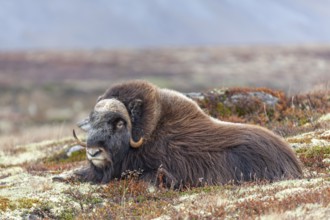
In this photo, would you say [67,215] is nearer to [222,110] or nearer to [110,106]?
[110,106]

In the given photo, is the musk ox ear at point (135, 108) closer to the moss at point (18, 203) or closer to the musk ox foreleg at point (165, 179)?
the musk ox foreleg at point (165, 179)

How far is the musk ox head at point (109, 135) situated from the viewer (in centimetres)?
778

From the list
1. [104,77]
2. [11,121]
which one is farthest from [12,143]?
[104,77]

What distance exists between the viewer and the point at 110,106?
26.1 feet

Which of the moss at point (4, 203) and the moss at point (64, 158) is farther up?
the moss at point (4, 203)

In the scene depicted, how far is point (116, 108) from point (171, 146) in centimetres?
85

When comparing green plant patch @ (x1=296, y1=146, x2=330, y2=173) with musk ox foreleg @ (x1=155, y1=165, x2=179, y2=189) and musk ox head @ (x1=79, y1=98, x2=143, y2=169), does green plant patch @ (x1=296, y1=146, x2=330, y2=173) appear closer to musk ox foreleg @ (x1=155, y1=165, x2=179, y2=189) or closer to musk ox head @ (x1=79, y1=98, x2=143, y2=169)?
musk ox foreleg @ (x1=155, y1=165, x2=179, y2=189)

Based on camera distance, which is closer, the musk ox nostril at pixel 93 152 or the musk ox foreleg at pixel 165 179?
the musk ox foreleg at pixel 165 179

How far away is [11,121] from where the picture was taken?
1348 inches

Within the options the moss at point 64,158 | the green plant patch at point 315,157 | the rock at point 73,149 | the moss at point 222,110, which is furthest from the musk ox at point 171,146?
the moss at point 222,110

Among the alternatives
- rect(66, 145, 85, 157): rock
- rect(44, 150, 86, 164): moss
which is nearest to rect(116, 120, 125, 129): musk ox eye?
rect(44, 150, 86, 164): moss

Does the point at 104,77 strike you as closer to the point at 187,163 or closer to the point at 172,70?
the point at 172,70

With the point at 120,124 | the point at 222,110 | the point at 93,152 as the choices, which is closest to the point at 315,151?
the point at 120,124

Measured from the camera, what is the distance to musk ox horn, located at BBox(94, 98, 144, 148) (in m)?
7.90
